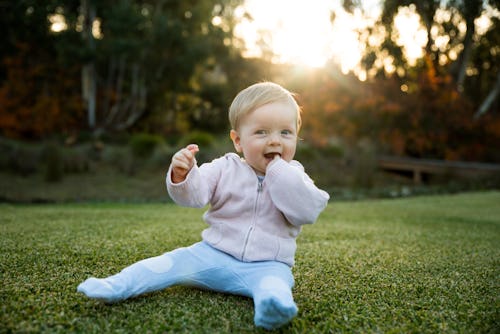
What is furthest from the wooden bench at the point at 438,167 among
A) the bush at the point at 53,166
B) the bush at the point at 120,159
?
the bush at the point at 53,166

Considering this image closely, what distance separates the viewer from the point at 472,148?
13602mm

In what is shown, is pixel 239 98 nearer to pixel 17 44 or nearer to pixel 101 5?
pixel 101 5

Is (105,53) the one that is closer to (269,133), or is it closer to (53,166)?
(53,166)

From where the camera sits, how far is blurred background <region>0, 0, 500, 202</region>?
11000 mm

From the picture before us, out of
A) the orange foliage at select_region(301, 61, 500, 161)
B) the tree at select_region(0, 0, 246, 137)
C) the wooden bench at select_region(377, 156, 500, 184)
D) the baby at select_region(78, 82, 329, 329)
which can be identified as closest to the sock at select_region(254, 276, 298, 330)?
the baby at select_region(78, 82, 329, 329)

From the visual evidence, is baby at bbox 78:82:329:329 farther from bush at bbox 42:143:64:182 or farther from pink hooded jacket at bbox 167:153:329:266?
bush at bbox 42:143:64:182

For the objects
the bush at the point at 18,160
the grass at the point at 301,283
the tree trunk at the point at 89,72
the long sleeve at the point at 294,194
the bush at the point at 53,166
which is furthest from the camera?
the tree trunk at the point at 89,72

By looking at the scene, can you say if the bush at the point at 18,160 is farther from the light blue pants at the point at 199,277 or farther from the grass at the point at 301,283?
the light blue pants at the point at 199,277

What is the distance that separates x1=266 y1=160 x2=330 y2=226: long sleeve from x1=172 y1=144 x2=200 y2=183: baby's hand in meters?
0.33

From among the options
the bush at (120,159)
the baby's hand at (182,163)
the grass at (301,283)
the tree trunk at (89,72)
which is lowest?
the bush at (120,159)

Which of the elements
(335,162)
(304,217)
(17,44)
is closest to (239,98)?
(304,217)

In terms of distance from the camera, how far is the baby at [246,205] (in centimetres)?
178

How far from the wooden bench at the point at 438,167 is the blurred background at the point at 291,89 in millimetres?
41

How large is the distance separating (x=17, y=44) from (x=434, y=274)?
1670 centimetres
